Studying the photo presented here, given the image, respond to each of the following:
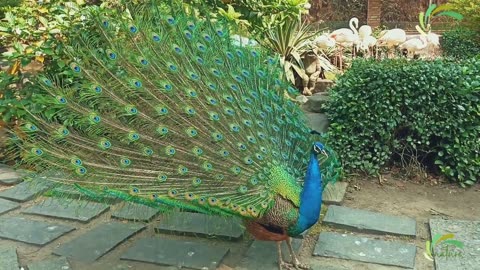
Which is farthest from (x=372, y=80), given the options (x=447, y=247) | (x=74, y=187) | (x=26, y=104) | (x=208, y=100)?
(x=26, y=104)

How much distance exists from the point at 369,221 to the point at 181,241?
1487mm

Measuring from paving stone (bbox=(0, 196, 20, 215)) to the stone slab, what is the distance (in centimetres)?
346

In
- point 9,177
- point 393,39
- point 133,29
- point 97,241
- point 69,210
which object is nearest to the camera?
point 133,29

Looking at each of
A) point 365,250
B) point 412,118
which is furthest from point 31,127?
point 412,118

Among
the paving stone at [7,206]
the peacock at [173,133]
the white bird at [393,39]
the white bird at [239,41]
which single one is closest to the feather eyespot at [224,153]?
the peacock at [173,133]

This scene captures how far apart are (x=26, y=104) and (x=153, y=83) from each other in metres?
2.39

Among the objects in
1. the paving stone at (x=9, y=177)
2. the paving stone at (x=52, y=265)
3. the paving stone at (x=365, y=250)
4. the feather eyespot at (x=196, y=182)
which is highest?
the feather eyespot at (x=196, y=182)

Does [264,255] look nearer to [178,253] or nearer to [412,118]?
[178,253]

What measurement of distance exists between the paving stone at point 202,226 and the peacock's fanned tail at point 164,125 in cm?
80

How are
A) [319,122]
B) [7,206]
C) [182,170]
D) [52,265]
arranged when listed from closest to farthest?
[182,170] < [52,265] < [7,206] < [319,122]

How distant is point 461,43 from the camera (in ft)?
27.9

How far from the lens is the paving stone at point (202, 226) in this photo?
13.2ft

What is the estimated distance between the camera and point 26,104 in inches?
205

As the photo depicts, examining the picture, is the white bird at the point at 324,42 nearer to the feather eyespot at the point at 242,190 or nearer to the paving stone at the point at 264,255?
the paving stone at the point at 264,255
